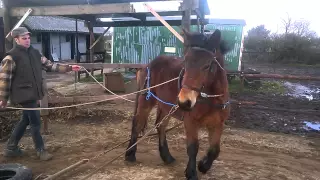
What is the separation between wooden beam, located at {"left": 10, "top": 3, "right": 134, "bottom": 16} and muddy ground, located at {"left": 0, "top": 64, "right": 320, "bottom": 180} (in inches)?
92.2

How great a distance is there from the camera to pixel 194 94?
9.66 ft

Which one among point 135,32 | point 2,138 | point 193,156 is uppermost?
point 135,32

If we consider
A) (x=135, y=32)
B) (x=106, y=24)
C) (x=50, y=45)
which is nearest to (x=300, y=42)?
(x=135, y=32)

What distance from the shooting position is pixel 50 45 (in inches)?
902

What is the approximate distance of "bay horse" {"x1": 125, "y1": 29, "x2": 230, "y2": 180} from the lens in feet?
9.91

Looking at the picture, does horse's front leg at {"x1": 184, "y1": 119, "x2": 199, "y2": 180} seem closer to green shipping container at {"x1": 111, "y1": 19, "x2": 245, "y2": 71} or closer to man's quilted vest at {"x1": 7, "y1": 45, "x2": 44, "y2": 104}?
man's quilted vest at {"x1": 7, "y1": 45, "x2": 44, "y2": 104}

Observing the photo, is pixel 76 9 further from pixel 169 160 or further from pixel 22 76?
pixel 169 160

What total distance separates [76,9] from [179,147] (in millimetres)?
3569

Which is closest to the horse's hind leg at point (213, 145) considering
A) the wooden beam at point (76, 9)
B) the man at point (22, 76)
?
the man at point (22, 76)

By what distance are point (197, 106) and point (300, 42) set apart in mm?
23554

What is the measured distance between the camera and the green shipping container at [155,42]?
14.4 meters

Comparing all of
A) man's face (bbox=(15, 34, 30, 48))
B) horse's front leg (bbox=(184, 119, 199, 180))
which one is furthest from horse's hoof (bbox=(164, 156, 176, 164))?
man's face (bbox=(15, 34, 30, 48))

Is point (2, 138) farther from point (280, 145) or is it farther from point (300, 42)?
point (300, 42)

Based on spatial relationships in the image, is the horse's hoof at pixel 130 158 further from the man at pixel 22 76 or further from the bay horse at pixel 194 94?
the man at pixel 22 76
